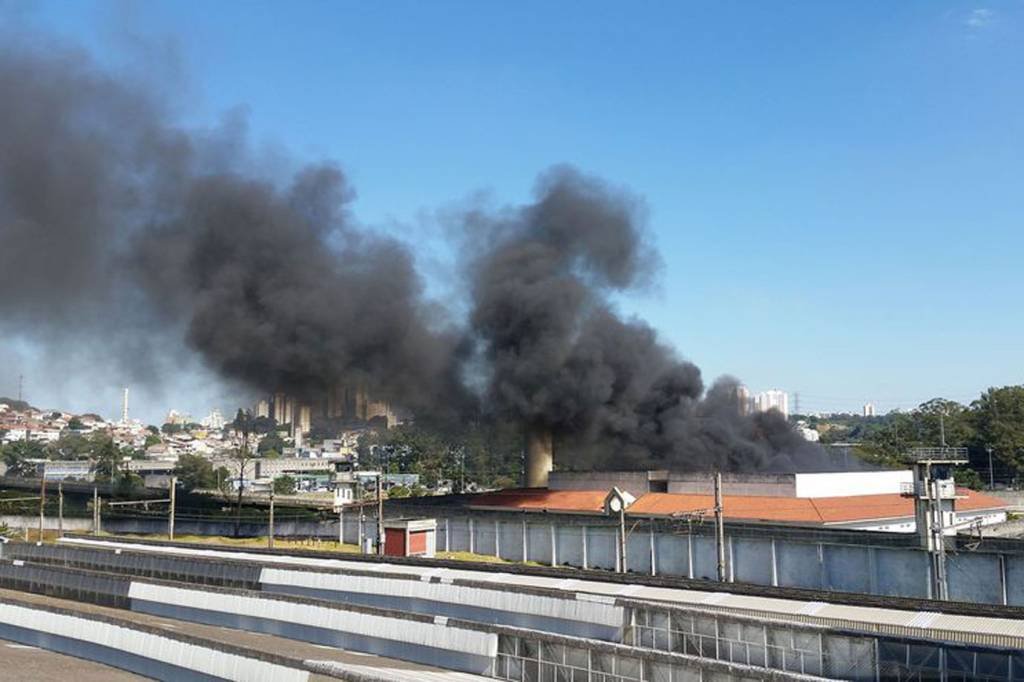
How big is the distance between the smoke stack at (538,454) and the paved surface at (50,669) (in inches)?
1835

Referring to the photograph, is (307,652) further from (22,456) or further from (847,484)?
(22,456)

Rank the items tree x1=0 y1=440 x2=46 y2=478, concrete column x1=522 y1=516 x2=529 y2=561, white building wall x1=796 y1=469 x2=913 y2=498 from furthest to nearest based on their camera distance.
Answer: tree x1=0 y1=440 x2=46 y2=478 → white building wall x1=796 y1=469 x2=913 y2=498 → concrete column x1=522 y1=516 x2=529 y2=561

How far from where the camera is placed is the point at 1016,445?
280ft

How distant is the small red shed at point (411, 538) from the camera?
39438mm

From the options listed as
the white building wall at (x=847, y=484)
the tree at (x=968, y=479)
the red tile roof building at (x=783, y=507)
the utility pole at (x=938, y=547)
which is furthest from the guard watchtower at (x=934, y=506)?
the tree at (x=968, y=479)

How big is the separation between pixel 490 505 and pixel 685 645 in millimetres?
36976

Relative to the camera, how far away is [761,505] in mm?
46469

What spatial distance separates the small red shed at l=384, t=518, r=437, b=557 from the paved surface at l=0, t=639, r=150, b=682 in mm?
19247

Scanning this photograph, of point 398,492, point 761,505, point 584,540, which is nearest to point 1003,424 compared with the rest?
point 761,505

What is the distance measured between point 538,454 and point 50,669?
159ft

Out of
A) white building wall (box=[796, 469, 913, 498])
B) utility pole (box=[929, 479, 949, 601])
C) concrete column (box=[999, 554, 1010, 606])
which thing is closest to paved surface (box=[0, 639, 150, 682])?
utility pole (box=[929, 479, 949, 601])

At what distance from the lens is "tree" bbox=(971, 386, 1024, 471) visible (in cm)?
8544

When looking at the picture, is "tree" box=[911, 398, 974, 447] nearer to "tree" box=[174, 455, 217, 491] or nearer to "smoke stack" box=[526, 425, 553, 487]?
"smoke stack" box=[526, 425, 553, 487]

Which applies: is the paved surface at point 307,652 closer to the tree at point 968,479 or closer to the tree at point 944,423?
A: the tree at point 968,479
